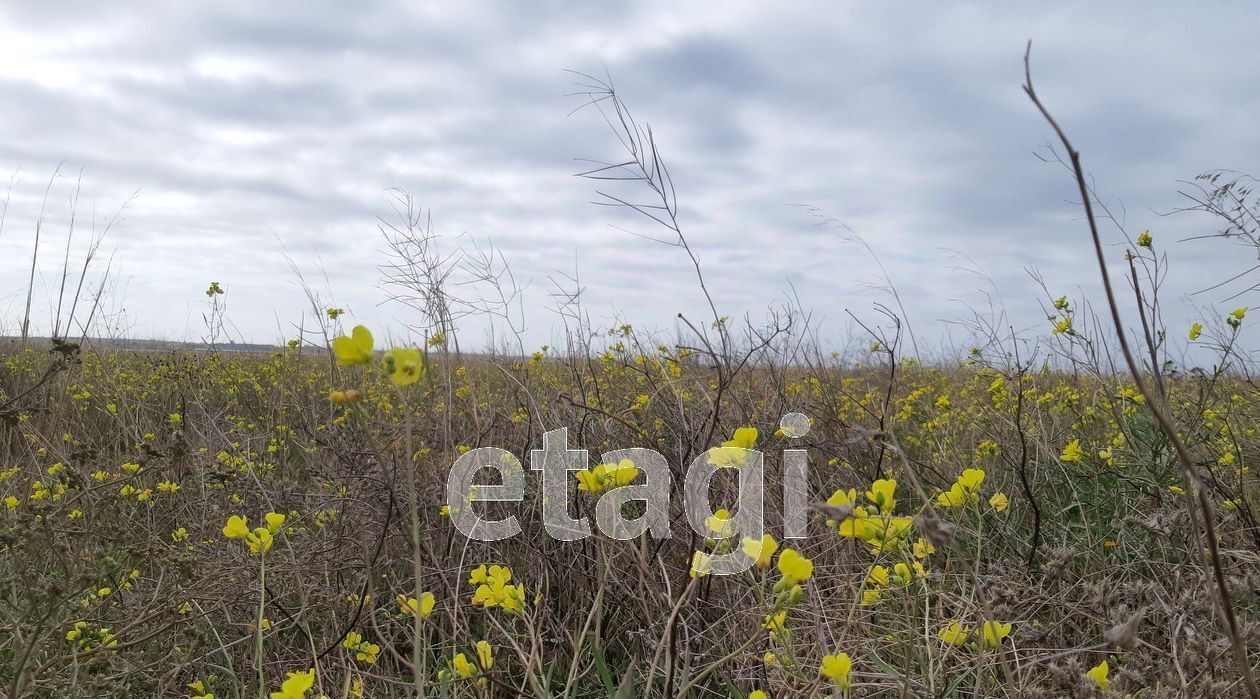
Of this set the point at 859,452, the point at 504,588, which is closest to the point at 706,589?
the point at 504,588

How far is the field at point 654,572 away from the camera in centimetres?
129

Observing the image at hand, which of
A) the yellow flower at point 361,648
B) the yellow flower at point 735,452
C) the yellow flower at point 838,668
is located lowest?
the yellow flower at point 361,648

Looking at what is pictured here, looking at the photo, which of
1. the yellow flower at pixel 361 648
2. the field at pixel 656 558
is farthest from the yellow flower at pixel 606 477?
the yellow flower at pixel 361 648

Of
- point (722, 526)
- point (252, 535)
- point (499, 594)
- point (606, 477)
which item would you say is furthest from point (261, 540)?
point (722, 526)

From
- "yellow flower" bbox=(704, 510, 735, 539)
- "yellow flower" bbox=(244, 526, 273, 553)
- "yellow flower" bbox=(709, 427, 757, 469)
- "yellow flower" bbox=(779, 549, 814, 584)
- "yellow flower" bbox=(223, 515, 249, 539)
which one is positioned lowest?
"yellow flower" bbox=(244, 526, 273, 553)

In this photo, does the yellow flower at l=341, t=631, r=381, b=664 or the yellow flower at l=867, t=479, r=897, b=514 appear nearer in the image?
the yellow flower at l=867, t=479, r=897, b=514

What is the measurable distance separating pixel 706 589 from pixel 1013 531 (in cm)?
120

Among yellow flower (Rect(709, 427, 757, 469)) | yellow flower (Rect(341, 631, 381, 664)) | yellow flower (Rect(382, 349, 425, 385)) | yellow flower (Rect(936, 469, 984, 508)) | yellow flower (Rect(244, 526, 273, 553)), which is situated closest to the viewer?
yellow flower (Rect(382, 349, 425, 385))

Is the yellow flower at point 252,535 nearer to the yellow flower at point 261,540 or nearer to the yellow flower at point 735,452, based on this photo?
the yellow flower at point 261,540

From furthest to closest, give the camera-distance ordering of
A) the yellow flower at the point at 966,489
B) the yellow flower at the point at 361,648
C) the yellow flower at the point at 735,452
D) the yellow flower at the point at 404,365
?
the yellow flower at the point at 361,648
the yellow flower at the point at 966,489
the yellow flower at the point at 735,452
the yellow flower at the point at 404,365

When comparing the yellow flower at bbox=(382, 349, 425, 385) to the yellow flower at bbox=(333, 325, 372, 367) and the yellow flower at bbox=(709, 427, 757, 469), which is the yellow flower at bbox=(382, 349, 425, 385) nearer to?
the yellow flower at bbox=(333, 325, 372, 367)

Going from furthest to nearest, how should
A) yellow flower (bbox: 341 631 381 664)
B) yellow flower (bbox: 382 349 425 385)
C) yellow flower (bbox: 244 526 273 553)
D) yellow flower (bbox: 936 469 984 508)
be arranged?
yellow flower (bbox: 341 631 381 664), yellow flower (bbox: 244 526 273 553), yellow flower (bbox: 936 469 984 508), yellow flower (bbox: 382 349 425 385)

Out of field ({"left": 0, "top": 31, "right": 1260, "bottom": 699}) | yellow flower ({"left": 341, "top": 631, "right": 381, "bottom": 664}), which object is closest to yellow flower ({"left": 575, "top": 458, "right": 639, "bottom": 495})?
field ({"left": 0, "top": 31, "right": 1260, "bottom": 699})

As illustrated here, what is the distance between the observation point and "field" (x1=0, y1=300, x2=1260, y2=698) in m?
1.29
